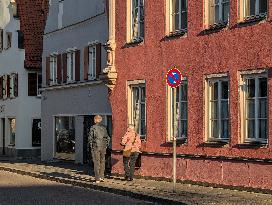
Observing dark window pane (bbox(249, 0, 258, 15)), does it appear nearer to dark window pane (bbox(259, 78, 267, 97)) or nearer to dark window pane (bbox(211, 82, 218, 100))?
dark window pane (bbox(259, 78, 267, 97))

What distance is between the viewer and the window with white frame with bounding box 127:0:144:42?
2233 centimetres

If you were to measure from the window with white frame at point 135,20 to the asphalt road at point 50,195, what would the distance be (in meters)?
5.23

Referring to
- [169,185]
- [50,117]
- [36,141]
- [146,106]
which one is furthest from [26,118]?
[169,185]

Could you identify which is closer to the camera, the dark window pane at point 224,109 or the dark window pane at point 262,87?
the dark window pane at point 262,87

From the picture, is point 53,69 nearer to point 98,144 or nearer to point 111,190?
point 98,144

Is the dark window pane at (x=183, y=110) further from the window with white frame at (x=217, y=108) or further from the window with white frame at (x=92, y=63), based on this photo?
the window with white frame at (x=92, y=63)

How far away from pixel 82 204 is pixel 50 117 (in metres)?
19.4

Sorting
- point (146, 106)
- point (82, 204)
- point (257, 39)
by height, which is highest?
point (257, 39)

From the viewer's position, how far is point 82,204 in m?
15.2

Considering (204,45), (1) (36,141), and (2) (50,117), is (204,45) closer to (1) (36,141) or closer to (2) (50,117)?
(2) (50,117)

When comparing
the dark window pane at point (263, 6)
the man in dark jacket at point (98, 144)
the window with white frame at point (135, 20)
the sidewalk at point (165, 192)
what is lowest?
the sidewalk at point (165, 192)

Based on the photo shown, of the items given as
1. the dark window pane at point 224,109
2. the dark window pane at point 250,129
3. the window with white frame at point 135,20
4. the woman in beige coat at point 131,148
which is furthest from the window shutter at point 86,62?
the dark window pane at point 250,129

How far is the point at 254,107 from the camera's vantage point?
57.2 feet

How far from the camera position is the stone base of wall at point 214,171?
669 inches
